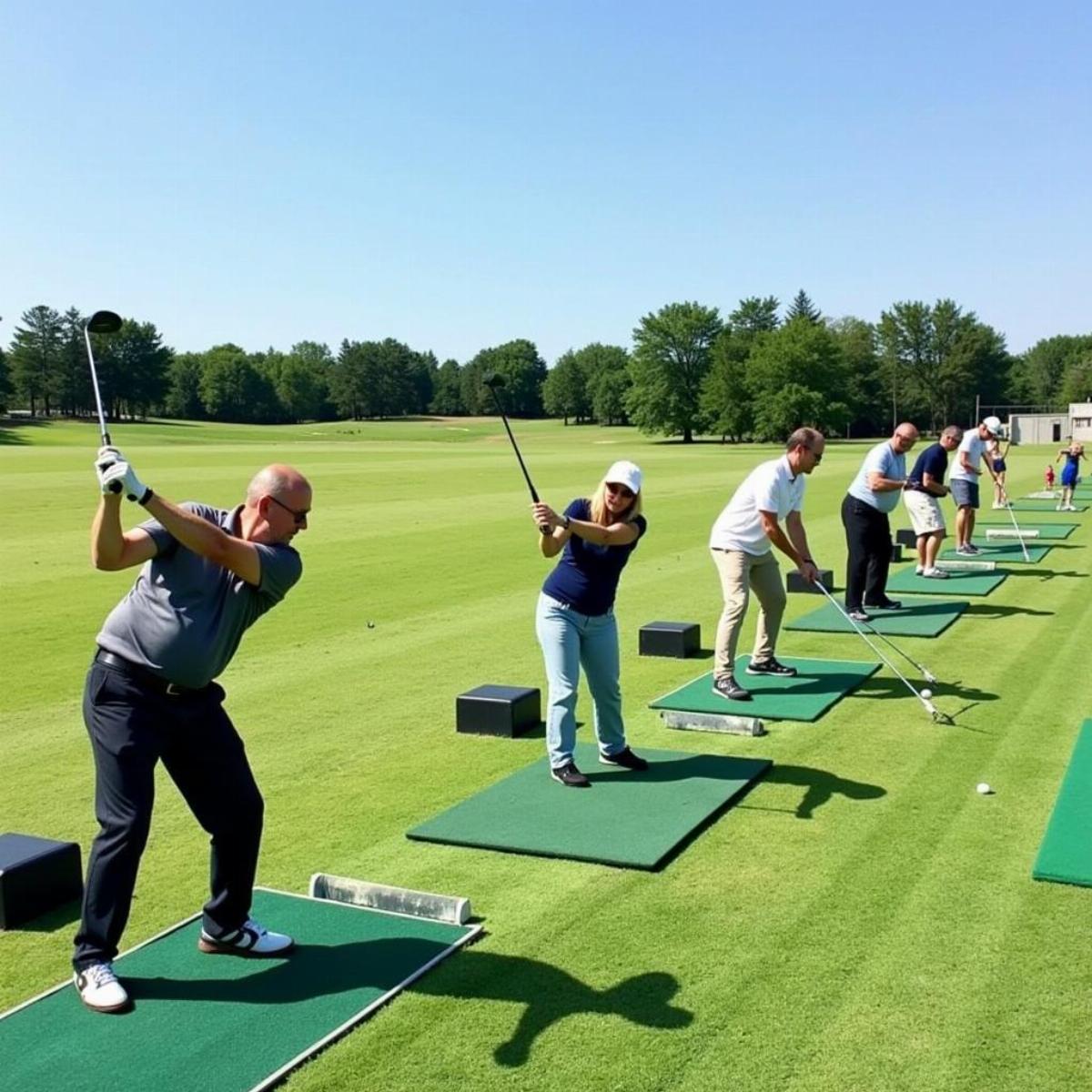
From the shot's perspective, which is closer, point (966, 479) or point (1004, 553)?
point (966, 479)

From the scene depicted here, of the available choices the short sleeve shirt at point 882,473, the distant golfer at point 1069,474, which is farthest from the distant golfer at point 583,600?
the distant golfer at point 1069,474

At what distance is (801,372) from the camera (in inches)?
3757

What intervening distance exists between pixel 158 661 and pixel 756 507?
5764 millimetres

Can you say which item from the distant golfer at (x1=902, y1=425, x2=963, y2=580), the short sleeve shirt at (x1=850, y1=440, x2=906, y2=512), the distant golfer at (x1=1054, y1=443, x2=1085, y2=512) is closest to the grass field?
the short sleeve shirt at (x1=850, y1=440, x2=906, y2=512)

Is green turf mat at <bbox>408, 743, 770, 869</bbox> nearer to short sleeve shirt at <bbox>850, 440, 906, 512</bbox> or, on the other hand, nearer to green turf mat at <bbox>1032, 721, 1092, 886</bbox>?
green turf mat at <bbox>1032, 721, 1092, 886</bbox>

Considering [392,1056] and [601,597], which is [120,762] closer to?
[392,1056]

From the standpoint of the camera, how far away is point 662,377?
103m

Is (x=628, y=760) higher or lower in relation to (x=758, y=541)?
lower

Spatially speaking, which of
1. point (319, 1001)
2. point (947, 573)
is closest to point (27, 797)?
point (319, 1001)

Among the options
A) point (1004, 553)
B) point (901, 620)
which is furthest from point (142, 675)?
point (1004, 553)

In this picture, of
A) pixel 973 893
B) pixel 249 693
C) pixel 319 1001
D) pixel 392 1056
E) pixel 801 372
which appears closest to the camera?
pixel 392 1056

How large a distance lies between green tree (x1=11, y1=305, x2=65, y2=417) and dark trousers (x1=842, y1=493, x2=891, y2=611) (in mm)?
96045

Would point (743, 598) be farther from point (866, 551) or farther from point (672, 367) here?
point (672, 367)

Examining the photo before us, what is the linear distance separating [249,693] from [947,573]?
10347mm
